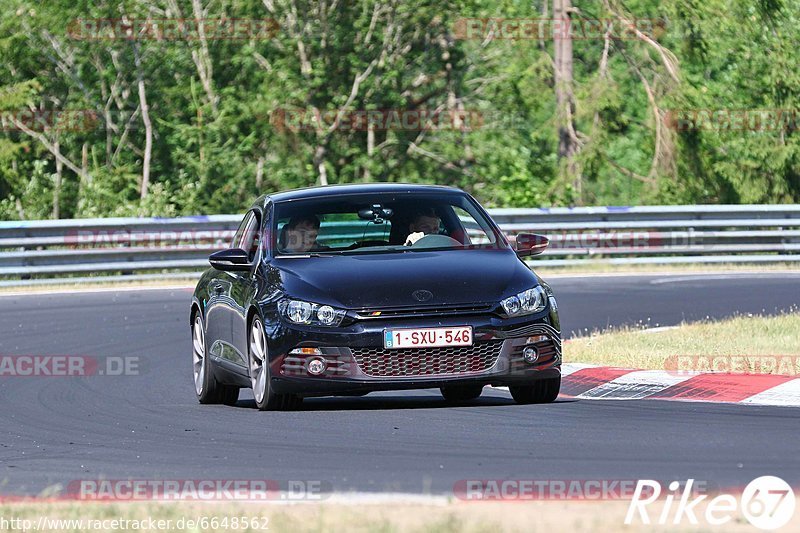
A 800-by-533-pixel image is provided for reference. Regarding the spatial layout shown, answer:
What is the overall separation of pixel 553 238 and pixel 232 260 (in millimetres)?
15794

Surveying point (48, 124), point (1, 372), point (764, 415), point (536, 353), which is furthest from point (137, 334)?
point (48, 124)

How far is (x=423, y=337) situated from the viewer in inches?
395

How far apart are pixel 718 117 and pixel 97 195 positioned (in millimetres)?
12243

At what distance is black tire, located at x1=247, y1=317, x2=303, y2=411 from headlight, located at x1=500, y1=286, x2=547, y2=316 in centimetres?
147

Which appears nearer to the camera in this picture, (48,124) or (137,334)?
(137,334)

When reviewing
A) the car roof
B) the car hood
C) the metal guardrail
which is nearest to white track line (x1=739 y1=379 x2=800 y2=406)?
the car hood

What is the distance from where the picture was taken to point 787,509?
6402 millimetres

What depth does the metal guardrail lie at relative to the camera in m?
25.2

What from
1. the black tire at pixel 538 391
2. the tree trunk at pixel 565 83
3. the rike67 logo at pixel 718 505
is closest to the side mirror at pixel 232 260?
the black tire at pixel 538 391

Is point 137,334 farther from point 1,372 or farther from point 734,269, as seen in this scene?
point 734,269
